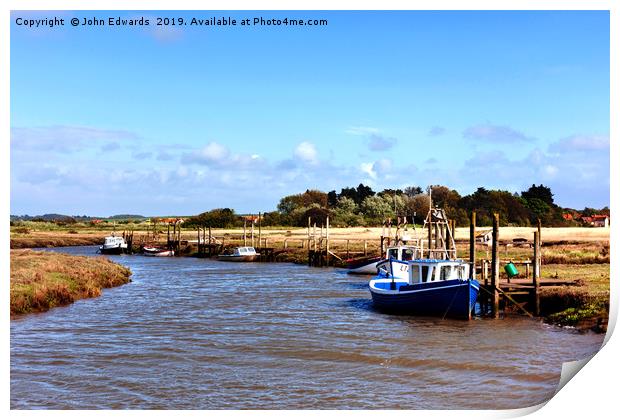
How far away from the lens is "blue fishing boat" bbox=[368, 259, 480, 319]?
23.6 meters

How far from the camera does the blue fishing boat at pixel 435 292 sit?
2356cm

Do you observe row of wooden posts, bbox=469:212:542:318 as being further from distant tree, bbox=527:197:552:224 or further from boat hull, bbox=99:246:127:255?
distant tree, bbox=527:197:552:224

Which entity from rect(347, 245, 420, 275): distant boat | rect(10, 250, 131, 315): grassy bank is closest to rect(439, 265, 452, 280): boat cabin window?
rect(347, 245, 420, 275): distant boat

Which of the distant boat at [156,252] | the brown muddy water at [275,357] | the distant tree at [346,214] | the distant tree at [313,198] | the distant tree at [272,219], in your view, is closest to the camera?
the brown muddy water at [275,357]

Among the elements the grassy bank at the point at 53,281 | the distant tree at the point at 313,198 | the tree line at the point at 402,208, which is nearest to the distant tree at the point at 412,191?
the tree line at the point at 402,208

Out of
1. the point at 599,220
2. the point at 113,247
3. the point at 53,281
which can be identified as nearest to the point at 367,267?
the point at 53,281

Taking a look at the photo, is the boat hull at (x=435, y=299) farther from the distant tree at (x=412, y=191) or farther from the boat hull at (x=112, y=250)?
the distant tree at (x=412, y=191)

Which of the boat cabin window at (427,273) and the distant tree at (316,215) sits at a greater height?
the distant tree at (316,215)

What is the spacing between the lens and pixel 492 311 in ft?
79.0

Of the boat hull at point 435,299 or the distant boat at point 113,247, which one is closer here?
the boat hull at point 435,299

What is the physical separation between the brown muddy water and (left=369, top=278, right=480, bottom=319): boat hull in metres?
0.45

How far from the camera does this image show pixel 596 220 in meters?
64.9
